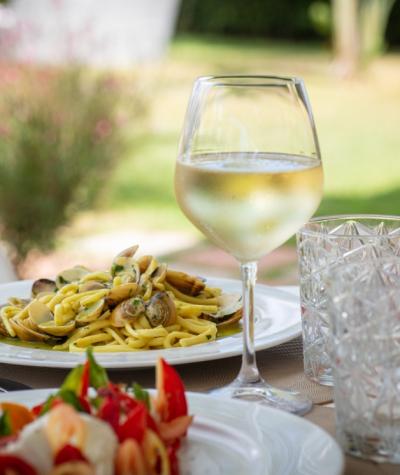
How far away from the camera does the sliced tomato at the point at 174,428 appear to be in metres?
0.89

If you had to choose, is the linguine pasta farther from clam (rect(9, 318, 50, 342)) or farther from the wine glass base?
the wine glass base

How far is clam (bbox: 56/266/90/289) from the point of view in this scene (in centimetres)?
158

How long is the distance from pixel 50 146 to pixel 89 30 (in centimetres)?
104

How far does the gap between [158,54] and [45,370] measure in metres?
9.15

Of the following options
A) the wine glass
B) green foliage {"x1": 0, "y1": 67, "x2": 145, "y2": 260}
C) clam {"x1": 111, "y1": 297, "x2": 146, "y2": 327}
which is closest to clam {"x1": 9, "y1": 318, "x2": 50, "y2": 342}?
clam {"x1": 111, "y1": 297, "x2": 146, "y2": 327}

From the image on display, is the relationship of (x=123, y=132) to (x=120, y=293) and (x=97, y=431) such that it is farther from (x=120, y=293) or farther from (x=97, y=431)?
(x=97, y=431)

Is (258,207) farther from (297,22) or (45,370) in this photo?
(297,22)

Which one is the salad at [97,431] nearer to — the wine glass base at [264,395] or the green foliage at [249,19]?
the wine glass base at [264,395]

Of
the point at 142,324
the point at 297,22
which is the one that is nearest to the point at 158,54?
the point at 297,22

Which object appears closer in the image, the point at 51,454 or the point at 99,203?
the point at 51,454

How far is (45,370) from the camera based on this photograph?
4.41ft

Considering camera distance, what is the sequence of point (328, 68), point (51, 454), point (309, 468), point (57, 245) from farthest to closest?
point (328, 68)
point (57, 245)
point (309, 468)
point (51, 454)

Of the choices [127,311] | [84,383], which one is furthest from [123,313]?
[84,383]

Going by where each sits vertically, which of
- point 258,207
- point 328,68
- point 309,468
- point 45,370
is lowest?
point 328,68
